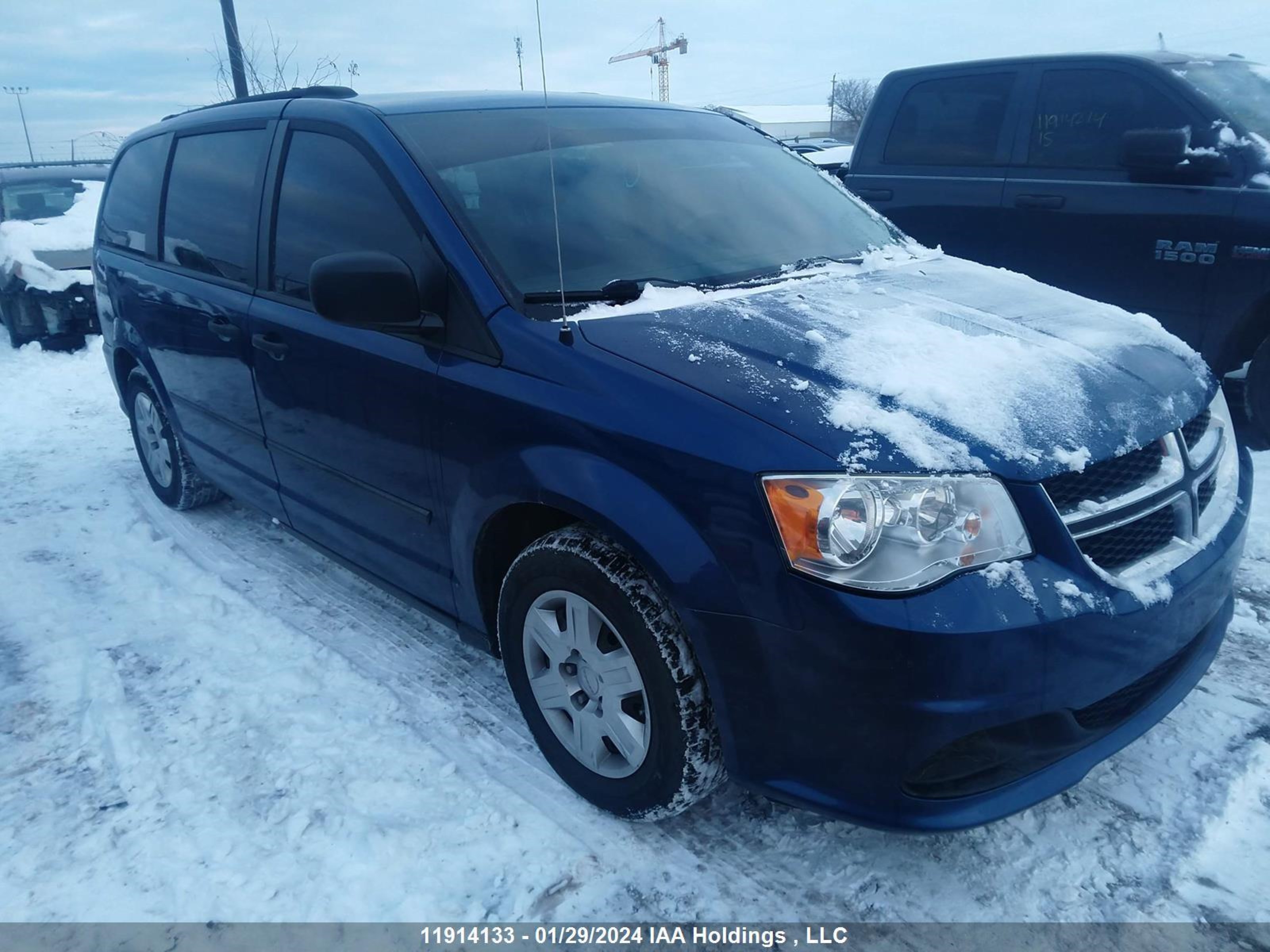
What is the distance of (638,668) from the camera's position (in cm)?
212

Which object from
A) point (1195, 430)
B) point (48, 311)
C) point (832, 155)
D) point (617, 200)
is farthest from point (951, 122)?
point (48, 311)

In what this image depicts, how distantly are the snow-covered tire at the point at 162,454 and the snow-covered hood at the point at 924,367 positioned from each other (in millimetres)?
2968

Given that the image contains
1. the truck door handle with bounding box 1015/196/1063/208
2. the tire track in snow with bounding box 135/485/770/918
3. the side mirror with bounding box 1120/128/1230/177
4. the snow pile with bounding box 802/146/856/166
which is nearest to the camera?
the tire track in snow with bounding box 135/485/770/918

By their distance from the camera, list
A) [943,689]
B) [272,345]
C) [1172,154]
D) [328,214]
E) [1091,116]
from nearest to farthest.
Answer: [943,689] → [328,214] → [272,345] → [1172,154] → [1091,116]

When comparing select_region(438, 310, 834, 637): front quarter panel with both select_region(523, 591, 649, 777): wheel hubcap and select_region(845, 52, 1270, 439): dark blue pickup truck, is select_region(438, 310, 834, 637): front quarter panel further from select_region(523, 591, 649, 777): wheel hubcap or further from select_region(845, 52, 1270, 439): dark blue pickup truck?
select_region(845, 52, 1270, 439): dark blue pickup truck

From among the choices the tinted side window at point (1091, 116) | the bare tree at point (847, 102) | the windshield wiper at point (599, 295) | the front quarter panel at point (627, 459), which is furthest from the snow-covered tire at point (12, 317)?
the bare tree at point (847, 102)

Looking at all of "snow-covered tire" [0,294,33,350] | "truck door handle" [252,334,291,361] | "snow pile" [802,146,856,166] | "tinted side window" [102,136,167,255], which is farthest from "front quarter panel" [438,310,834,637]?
"snow-covered tire" [0,294,33,350]

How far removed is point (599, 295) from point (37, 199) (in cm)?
921

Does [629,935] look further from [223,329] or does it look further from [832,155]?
[832,155]

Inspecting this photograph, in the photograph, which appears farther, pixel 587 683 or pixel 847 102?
pixel 847 102

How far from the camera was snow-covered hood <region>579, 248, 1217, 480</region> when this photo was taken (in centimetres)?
188

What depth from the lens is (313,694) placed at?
2975 mm

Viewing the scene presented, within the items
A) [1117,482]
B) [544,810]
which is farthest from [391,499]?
[1117,482]

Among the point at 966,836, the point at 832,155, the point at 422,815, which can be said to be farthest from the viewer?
the point at 832,155
